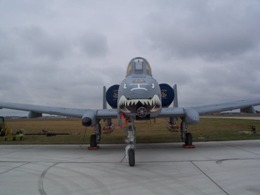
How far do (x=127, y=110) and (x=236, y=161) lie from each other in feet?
12.5

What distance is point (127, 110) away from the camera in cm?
948

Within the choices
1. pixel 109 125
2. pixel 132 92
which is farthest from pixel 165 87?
pixel 132 92

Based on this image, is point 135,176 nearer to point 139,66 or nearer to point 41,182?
point 41,182

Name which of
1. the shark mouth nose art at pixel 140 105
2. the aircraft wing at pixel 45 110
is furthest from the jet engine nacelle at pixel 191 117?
the aircraft wing at pixel 45 110

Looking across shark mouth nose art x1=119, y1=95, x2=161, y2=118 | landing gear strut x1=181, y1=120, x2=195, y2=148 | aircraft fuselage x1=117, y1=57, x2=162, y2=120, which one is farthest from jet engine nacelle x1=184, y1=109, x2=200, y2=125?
shark mouth nose art x1=119, y1=95, x2=161, y2=118

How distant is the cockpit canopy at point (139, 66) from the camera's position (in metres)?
12.0

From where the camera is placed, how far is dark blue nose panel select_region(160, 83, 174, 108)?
52.5ft

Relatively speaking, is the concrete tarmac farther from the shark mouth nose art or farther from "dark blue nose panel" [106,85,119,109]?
"dark blue nose panel" [106,85,119,109]

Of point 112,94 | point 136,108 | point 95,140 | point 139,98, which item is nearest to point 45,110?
point 95,140

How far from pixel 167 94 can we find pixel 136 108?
23.1 ft

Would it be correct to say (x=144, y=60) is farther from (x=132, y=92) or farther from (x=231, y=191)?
(x=231, y=191)

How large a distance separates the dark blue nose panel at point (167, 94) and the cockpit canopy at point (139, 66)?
3625 millimetres

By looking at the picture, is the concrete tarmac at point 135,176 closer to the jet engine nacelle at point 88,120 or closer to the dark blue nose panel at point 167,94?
the jet engine nacelle at point 88,120

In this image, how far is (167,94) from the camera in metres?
16.0
